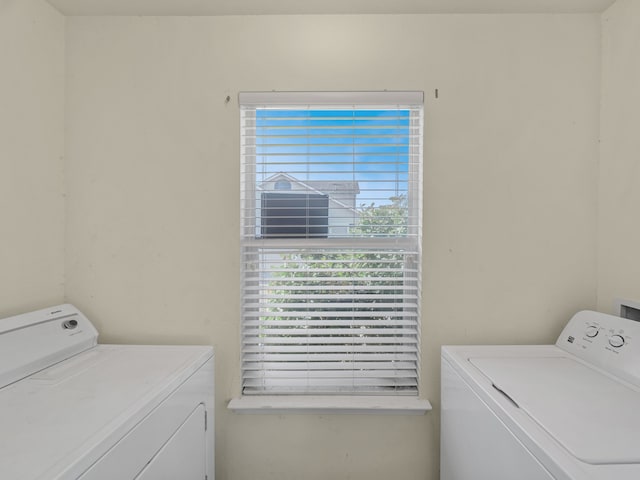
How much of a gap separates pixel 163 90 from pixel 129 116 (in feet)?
0.68

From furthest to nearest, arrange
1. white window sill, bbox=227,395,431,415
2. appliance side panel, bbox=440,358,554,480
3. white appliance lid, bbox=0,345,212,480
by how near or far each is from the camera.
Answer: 1. white window sill, bbox=227,395,431,415
2. appliance side panel, bbox=440,358,554,480
3. white appliance lid, bbox=0,345,212,480

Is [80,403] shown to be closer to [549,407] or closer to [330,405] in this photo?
[330,405]

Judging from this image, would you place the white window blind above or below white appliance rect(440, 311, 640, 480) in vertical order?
above

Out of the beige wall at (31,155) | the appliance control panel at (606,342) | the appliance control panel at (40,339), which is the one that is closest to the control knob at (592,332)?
the appliance control panel at (606,342)

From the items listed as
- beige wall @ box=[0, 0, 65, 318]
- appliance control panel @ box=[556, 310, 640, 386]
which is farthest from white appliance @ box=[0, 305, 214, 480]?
appliance control panel @ box=[556, 310, 640, 386]

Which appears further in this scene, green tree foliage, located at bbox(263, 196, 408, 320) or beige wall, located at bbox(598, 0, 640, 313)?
green tree foliage, located at bbox(263, 196, 408, 320)

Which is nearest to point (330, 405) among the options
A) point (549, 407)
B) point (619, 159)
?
point (549, 407)

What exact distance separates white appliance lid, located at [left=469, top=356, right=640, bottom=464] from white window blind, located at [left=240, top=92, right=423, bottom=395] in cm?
47

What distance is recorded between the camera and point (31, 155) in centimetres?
142

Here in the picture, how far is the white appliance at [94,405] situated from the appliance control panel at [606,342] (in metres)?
1.57

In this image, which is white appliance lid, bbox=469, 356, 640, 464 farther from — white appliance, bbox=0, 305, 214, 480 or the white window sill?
white appliance, bbox=0, 305, 214, 480

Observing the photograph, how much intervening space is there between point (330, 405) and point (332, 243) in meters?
0.76

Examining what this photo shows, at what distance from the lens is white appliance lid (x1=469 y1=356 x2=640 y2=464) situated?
771 mm

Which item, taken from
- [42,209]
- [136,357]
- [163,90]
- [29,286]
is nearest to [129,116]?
[163,90]
